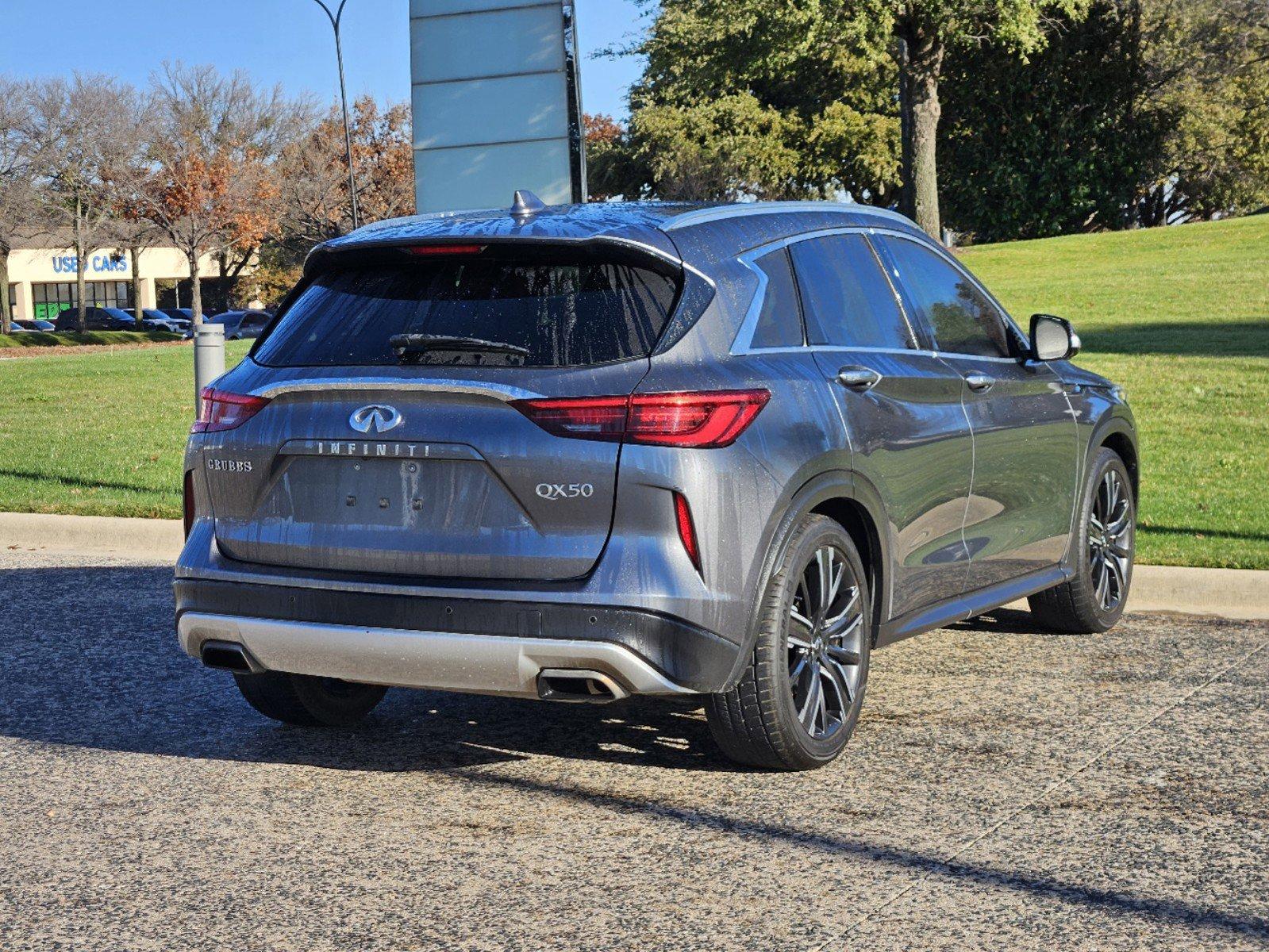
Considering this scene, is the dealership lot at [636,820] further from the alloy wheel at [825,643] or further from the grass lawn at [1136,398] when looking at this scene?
the grass lawn at [1136,398]

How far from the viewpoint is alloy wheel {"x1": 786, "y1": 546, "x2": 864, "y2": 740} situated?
5.16 metres

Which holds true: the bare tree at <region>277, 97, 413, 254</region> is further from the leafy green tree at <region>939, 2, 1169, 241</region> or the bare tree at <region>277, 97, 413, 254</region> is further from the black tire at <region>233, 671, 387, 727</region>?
the black tire at <region>233, 671, 387, 727</region>

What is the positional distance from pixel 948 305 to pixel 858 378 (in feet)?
4.03

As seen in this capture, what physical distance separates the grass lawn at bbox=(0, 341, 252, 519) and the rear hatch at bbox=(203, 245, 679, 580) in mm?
6273

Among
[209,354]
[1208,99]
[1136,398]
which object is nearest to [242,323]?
[1208,99]

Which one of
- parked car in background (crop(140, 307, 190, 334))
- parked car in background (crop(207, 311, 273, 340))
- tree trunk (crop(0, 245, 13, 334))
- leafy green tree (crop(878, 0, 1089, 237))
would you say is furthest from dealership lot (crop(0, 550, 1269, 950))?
parked car in background (crop(140, 307, 190, 334))

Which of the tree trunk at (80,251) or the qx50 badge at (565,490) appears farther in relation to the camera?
the tree trunk at (80,251)

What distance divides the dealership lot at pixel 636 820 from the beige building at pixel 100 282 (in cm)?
8604

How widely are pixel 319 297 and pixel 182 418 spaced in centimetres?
1353

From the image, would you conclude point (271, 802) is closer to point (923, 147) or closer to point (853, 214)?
point (853, 214)

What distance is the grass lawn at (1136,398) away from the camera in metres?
11.0

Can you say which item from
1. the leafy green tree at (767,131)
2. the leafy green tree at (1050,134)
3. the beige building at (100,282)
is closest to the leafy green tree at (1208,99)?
the leafy green tree at (1050,134)

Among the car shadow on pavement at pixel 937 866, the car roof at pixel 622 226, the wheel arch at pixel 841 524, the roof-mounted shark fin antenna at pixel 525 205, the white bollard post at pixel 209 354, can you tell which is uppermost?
the roof-mounted shark fin antenna at pixel 525 205

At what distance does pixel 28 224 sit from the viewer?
190 feet
